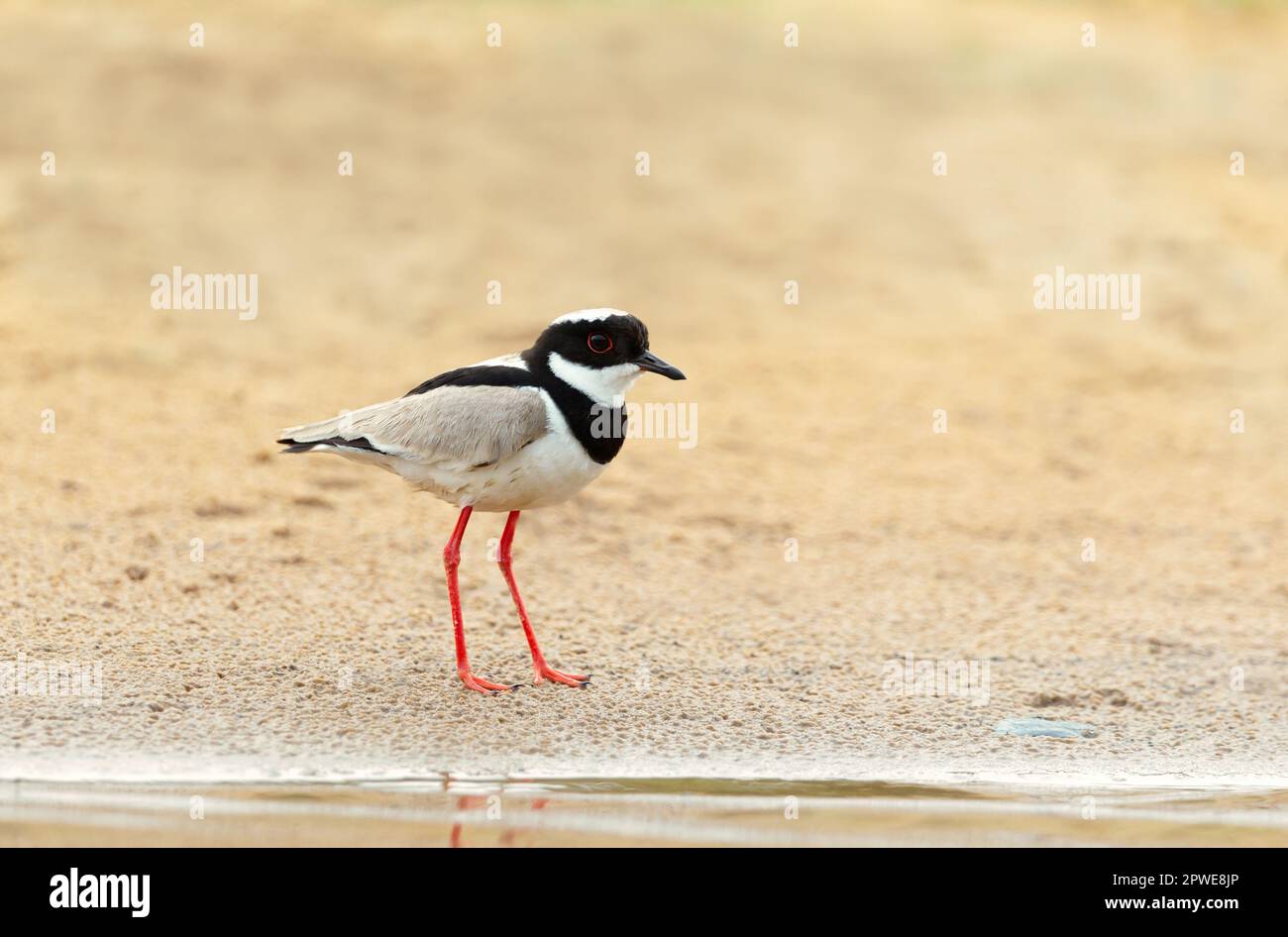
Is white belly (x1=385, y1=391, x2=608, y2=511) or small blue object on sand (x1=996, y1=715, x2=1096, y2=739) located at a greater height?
white belly (x1=385, y1=391, x2=608, y2=511)

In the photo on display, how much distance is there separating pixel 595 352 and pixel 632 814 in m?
2.11

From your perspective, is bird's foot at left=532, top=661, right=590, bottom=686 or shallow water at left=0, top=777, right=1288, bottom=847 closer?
shallow water at left=0, top=777, right=1288, bottom=847

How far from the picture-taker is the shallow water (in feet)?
17.7

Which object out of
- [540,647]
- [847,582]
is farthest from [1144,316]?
[540,647]

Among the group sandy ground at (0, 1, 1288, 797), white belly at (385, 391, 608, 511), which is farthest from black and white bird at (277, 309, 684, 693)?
sandy ground at (0, 1, 1288, 797)

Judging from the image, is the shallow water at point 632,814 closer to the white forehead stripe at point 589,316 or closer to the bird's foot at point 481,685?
the bird's foot at point 481,685

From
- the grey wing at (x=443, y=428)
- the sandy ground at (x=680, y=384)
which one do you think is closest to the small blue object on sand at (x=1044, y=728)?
the sandy ground at (x=680, y=384)

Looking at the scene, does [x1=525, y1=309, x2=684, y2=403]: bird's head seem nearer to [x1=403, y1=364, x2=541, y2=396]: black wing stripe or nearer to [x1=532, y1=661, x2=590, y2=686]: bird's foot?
[x1=403, y1=364, x2=541, y2=396]: black wing stripe

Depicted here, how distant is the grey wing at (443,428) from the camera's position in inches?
268

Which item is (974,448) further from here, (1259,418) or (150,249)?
(150,249)

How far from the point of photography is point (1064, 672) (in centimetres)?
769

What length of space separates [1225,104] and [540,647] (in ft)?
35.9

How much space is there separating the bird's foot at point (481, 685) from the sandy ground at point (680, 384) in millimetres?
108

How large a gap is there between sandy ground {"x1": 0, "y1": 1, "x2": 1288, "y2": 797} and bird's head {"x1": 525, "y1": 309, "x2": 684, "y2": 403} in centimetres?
132
